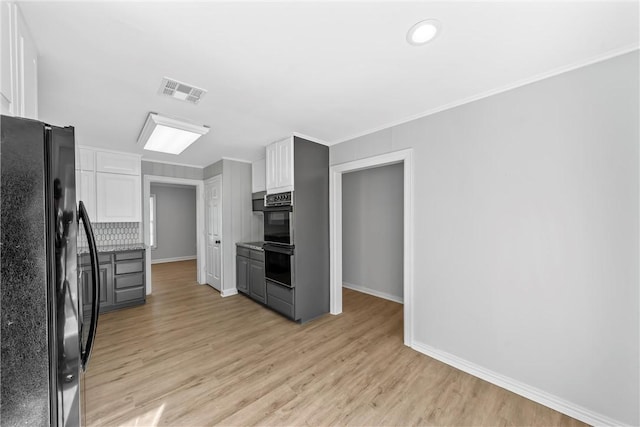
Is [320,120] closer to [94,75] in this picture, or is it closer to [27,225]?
[94,75]

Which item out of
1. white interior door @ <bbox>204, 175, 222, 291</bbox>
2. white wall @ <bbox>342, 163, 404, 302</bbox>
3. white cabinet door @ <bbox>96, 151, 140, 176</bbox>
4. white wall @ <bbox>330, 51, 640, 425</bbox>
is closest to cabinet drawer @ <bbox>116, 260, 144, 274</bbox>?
white interior door @ <bbox>204, 175, 222, 291</bbox>

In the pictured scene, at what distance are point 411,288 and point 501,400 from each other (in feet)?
3.46

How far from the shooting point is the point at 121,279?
147 inches

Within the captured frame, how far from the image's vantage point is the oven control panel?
10.4ft

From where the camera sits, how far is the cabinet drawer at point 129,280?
3716 millimetres

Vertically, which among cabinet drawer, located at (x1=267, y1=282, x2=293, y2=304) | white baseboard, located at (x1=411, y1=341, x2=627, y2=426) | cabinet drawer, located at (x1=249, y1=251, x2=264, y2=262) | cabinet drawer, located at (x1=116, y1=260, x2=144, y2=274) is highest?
cabinet drawer, located at (x1=249, y1=251, x2=264, y2=262)

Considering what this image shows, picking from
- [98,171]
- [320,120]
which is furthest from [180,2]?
[98,171]

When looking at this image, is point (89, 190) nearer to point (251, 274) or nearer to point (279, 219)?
point (251, 274)

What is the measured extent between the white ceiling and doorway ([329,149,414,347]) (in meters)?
0.56

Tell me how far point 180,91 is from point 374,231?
339cm

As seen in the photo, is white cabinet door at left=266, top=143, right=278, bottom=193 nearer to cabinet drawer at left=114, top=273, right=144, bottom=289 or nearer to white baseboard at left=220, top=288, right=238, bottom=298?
white baseboard at left=220, top=288, right=238, bottom=298

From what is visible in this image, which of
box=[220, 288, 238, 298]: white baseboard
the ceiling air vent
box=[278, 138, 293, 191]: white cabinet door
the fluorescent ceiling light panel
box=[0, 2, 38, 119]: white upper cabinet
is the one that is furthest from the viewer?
box=[220, 288, 238, 298]: white baseboard

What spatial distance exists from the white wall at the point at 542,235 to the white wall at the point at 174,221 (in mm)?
7327

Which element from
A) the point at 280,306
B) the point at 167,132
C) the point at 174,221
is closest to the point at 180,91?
the point at 167,132
